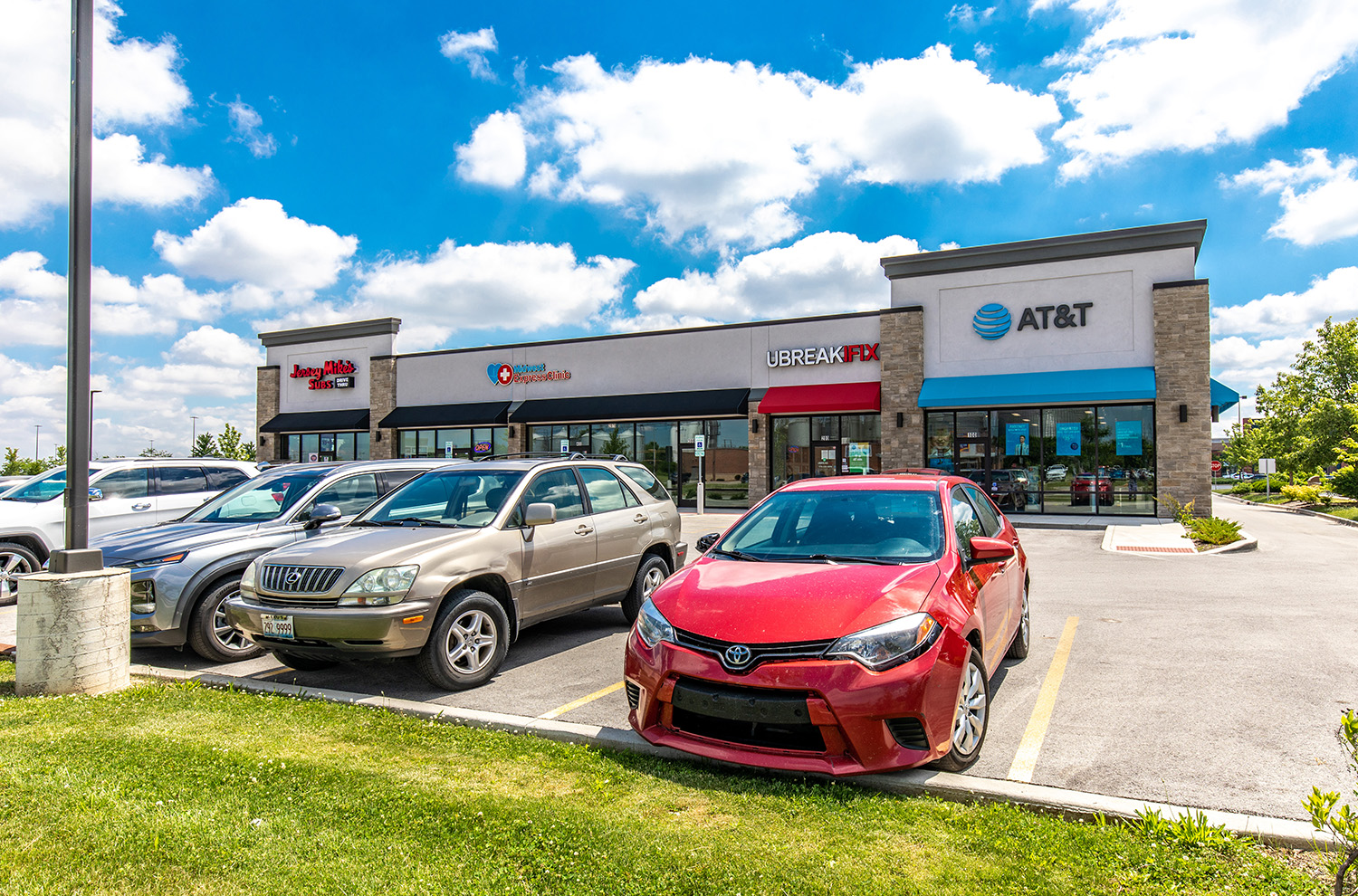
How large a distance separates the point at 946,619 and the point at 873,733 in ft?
2.41

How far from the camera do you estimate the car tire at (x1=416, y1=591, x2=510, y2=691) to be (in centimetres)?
559

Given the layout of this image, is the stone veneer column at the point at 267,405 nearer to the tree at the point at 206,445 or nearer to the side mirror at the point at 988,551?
the tree at the point at 206,445

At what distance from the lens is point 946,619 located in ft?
13.4

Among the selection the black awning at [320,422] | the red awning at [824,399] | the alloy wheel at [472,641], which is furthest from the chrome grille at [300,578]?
the black awning at [320,422]

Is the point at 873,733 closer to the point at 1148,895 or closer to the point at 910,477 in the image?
the point at 1148,895

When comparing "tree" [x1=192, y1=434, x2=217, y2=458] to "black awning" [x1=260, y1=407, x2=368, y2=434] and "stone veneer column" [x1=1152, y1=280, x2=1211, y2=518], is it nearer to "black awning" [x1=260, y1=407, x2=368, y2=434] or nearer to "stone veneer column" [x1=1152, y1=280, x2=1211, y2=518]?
"black awning" [x1=260, y1=407, x2=368, y2=434]

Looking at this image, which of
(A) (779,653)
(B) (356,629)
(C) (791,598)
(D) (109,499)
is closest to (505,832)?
(A) (779,653)

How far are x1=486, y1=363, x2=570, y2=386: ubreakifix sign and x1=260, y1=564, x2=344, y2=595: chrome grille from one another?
24.0 m

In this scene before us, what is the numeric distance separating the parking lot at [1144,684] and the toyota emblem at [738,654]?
4.37 feet

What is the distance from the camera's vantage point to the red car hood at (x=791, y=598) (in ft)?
12.9

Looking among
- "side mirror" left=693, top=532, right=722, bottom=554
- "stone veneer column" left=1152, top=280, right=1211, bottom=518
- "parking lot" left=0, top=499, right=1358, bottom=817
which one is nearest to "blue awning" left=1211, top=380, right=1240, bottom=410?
"stone veneer column" left=1152, top=280, right=1211, bottom=518

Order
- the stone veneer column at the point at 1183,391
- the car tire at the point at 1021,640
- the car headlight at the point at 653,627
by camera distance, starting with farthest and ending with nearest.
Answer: the stone veneer column at the point at 1183,391 → the car tire at the point at 1021,640 → the car headlight at the point at 653,627

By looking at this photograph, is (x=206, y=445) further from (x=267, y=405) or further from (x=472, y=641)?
(x=472, y=641)

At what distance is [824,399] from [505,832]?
22071 millimetres
